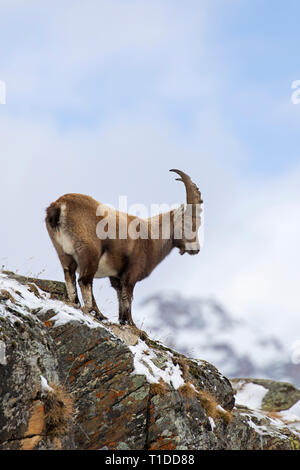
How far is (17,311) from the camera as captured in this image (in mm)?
8453

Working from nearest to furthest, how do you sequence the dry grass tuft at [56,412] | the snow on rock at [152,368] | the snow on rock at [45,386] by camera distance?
the dry grass tuft at [56,412] < the snow on rock at [45,386] < the snow on rock at [152,368]

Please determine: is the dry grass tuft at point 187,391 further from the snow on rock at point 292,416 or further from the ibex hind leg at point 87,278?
the snow on rock at point 292,416

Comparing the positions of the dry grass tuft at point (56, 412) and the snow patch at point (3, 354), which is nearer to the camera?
the snow patch at point (3, 354)

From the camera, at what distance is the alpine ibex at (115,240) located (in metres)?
12.0

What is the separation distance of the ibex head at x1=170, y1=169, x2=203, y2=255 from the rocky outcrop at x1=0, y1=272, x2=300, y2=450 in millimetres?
3853

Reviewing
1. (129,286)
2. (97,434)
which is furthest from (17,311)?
(129,286)

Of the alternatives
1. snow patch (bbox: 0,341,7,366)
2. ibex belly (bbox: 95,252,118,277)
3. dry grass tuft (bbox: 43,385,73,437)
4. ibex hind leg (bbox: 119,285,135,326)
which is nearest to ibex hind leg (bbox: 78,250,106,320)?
ibex belly (bbox: 95,252,118,277)

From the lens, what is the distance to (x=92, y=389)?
9281 millimetres

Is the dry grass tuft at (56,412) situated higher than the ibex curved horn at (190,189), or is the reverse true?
Answer: the ibex curved horn at (190,189)

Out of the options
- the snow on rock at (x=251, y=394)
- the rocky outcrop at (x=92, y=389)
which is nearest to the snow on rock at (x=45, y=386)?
the rocky outcrop at (x=92, y=389)

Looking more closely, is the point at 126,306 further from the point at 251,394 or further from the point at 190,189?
the point at 251,394

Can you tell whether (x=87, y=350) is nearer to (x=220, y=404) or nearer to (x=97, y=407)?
(x=97, y=407)
